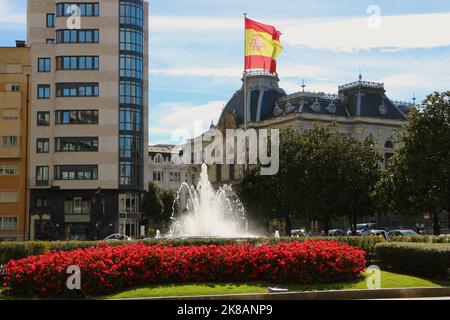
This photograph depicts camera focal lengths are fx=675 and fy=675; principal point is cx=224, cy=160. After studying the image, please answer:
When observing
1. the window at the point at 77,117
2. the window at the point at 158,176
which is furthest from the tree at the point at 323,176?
the window at the point at 158,176

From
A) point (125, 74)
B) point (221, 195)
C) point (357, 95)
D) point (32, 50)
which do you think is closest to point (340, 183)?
point (221, 195)

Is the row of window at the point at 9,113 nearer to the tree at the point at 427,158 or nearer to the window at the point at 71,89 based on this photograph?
the window at the point at 71,89

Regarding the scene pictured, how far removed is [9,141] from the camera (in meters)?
A: 69.6

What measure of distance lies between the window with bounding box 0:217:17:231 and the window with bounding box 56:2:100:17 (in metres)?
21.8

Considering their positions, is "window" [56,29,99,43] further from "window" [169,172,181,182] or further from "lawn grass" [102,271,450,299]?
"window" [169,172,181,182]

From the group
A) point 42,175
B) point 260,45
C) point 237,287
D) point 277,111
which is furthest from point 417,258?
point 277,111

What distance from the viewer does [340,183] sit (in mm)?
56875

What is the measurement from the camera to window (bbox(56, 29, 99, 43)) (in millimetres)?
70000

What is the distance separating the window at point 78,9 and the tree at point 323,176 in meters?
25.1

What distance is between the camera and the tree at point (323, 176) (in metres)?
56.9

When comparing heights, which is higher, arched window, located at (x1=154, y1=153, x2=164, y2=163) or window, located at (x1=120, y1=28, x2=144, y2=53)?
window, located at (x1=120, y1=28, x2=144, y2=53)

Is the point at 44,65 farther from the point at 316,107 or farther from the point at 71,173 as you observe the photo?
the point at 316,107

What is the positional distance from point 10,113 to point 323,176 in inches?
1329

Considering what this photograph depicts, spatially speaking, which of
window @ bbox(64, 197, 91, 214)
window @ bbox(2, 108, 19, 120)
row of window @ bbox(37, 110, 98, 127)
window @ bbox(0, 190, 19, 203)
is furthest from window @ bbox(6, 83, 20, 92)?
window @ bbox(64, 197, 91, 214)
